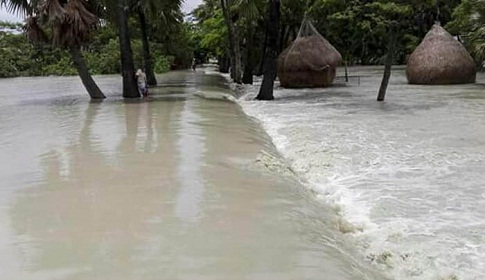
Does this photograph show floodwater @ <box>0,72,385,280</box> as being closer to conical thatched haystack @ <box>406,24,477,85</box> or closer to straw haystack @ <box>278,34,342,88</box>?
straw haystack @ <box>278,34,342,88</box>

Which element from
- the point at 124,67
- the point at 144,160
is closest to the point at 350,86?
the point at 124,67

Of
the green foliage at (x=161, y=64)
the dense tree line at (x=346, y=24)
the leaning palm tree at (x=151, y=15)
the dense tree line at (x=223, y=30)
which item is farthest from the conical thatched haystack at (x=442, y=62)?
the green foliage at (x=161, y=64)

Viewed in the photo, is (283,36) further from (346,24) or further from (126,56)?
(126,56)

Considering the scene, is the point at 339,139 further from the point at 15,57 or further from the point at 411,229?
the point at 15,57

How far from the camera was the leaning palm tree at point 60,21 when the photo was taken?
20.1 metres

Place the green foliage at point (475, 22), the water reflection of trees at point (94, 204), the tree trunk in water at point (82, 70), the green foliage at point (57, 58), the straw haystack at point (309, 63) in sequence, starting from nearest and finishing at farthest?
the water reflection of trees at point (94, 204), the tree trunk in water at point (82, 70), the green foliage at point (475, 22), the straw haystack at point (309, 63), the green foliage at point (57, 58)

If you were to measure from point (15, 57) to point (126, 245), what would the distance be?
192 ft

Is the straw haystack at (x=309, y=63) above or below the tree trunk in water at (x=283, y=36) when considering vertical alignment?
below

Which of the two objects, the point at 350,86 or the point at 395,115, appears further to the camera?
the point at 350,86

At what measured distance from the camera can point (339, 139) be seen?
12078 millimetres

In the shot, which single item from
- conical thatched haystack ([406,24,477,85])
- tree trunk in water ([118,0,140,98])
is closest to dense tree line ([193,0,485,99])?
conical thatched haystack ([406,24,477,85])

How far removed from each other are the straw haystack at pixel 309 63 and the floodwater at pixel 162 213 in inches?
604

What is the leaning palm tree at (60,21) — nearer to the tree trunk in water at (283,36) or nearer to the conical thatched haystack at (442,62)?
the conical thatched haystack at (442,62)

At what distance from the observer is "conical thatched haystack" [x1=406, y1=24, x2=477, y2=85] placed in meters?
26.5
